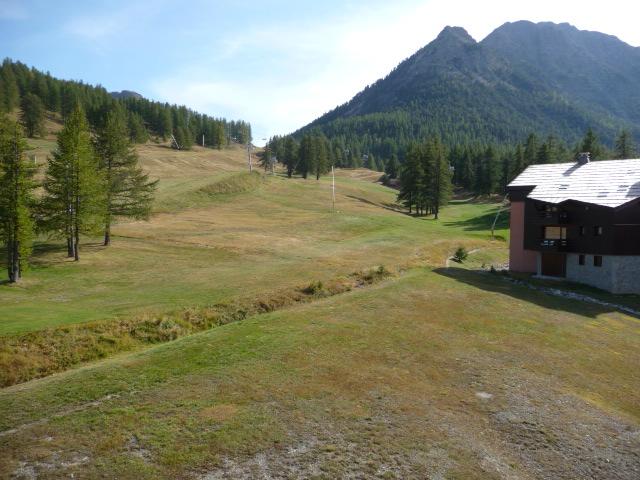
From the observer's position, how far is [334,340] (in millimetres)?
23609

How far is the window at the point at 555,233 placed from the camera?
47938 millimetres

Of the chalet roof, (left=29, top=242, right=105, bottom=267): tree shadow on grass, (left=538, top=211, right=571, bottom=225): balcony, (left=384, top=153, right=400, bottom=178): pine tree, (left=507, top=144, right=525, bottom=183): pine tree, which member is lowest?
(left=29, top=242, right=105, bottom=267): tree shadow on grass

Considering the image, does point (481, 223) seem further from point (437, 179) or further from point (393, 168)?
point (393, 168)

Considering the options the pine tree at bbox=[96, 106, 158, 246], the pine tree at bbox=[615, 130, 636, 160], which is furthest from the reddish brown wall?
the pine tree at bbox=[615, 130, 636, 160]

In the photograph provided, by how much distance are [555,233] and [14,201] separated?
2022 inches

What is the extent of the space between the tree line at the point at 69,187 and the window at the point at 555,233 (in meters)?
46.2

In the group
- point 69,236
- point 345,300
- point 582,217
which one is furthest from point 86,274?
point 582,217

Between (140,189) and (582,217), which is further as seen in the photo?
(140,189)

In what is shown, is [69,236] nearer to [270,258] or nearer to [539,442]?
[270,258]

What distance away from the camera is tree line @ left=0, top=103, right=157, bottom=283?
3434cm

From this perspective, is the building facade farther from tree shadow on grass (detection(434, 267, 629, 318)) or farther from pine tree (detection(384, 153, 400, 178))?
pine tree (detection(384, 153, 400, 178))

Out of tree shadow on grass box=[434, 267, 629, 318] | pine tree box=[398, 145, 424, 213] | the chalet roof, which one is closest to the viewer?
tree shadow on grass box=[434, 267, 629, 318]

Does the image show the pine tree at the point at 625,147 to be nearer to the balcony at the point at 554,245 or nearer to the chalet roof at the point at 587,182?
the chalet roof at the point at 587,182

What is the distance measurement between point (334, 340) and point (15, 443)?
14.2 m
